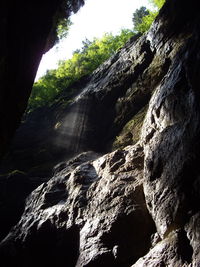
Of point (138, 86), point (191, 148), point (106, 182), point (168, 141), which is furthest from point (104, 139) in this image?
point (191, 148)

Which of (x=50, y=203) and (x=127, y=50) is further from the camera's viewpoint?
(x=127, y=50)

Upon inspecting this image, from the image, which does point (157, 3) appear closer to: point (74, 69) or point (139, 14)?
point (74, 69)

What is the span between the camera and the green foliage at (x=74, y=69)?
32.5 meters

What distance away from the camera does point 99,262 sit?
25.2 feet

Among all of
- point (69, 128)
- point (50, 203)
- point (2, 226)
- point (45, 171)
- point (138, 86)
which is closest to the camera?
point (50, 203)

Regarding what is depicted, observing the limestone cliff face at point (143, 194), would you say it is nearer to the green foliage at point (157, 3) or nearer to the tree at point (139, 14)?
the green foliage at point (157, 3)

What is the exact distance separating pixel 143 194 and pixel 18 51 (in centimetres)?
602

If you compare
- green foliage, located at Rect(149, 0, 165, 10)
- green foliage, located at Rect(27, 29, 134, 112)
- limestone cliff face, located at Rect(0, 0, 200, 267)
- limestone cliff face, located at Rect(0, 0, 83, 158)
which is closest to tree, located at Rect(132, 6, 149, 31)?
green foliage, located at Rect(27, 29, 134, 112)

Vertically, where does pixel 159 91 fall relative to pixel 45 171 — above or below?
below

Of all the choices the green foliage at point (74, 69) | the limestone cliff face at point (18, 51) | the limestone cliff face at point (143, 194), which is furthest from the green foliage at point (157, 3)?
the limestone cliff face at point (18, 51)

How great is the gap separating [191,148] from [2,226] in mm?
11752

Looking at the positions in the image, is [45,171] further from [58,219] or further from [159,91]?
[159,91]

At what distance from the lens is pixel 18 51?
30.3 feet

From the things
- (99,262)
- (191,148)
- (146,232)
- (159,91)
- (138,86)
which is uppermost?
(138,86)
